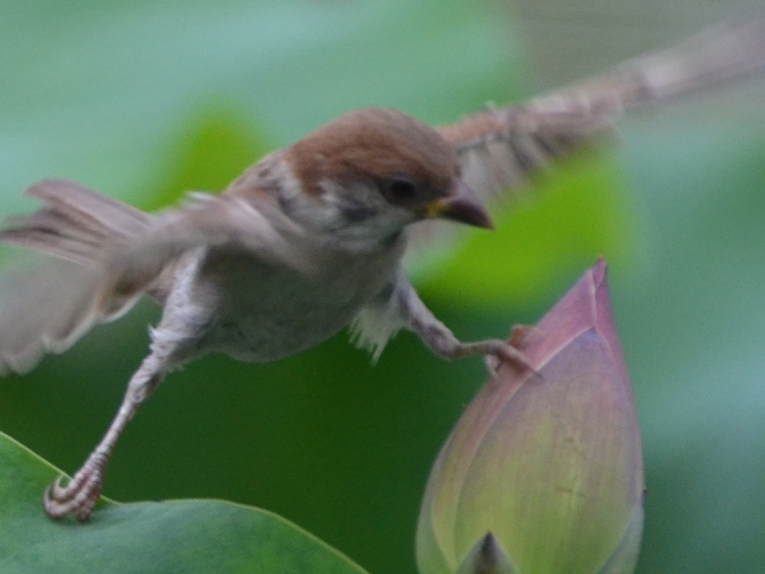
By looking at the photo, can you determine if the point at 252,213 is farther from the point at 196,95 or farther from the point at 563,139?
the point at 196,95

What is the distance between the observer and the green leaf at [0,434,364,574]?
0.67m

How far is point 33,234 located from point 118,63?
0.56 metres

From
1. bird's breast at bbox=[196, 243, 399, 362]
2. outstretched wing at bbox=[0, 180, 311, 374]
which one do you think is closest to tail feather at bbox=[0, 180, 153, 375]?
outstretched wing at bbox=[0, 180, 311, 374]

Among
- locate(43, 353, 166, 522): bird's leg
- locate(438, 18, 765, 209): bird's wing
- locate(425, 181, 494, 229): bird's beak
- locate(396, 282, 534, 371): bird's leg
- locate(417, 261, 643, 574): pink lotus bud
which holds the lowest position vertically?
locate(43, 353, 166, 522): bird's leg

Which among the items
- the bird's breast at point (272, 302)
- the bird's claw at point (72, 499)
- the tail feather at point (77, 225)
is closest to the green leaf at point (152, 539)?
the bird's claw at point (72, 499)

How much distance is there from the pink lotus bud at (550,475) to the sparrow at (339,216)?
0.15 m

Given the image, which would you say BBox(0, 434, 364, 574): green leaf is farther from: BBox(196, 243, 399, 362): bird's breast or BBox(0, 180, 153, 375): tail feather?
BBox(196, 243, 399, 362): bird's breast

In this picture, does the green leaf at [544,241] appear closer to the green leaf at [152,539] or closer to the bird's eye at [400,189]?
the bird's eye at [400,189]

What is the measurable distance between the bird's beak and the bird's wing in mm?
85

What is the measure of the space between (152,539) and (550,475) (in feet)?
0.73

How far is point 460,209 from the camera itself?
0.87 meters

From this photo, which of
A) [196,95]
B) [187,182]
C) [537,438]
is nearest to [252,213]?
[187,182]

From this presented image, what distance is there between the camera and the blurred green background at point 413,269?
2.85ft

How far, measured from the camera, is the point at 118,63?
136 cm
